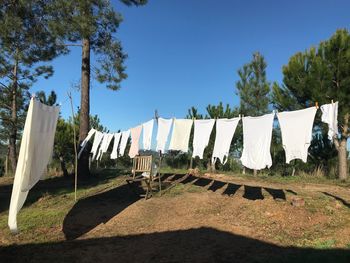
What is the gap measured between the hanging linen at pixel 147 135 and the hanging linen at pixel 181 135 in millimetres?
997

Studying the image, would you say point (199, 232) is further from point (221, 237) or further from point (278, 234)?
point (278, 234)

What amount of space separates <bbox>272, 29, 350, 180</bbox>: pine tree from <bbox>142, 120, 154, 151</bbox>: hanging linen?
5622mm

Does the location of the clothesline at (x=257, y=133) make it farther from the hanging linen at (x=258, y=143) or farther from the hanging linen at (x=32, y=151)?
the hanging linen at (x=32, y=151)

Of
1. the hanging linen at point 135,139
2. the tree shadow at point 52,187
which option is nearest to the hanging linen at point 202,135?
the hanging linen at point 135,139

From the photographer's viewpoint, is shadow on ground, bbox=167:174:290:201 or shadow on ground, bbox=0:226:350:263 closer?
shadow on ground, bbox=0:226:350:263

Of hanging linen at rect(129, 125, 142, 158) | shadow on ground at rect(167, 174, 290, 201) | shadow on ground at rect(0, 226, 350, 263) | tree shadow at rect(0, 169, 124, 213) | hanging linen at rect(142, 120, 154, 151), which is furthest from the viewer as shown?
hanging linen at rect(129, 125, 142, 158)

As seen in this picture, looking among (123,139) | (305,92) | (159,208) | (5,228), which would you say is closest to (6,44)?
(123,139)

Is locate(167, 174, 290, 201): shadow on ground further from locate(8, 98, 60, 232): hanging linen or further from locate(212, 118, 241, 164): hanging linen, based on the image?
locate(8, 98, 60, 232): hanging linen

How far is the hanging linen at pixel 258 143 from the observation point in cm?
702

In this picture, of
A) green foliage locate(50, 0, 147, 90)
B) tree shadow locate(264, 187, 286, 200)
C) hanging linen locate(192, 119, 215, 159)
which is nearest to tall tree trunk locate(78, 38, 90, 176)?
green foliage locate(50, 0, 147, 90)

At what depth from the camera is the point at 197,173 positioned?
485 inches

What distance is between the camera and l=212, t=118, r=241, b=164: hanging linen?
793 cm

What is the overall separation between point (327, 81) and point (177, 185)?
600 cm

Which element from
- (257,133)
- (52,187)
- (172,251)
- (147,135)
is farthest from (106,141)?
(172,251)
